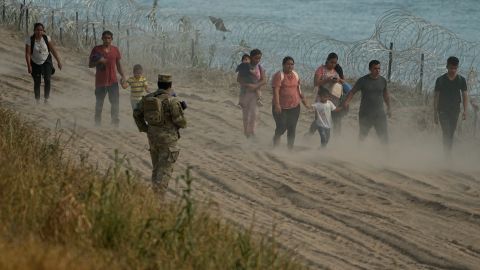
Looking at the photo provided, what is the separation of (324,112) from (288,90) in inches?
24.7

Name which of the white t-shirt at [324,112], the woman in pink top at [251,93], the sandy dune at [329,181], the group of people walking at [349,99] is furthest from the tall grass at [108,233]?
the woman in pink top at [251,93]

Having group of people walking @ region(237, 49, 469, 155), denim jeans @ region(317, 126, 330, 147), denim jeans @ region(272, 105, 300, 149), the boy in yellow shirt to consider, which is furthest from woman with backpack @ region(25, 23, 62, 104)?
denim jeans @ region(317, 126, 330, 147)

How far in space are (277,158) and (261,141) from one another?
6.22 ft

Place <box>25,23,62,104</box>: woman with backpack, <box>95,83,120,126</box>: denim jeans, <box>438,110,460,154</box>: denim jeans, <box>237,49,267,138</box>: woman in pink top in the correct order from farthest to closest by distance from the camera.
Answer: <box>25,23,62,104</box>: woman with backpack, <box>95,83,120,126</box>: denim jeans, <box>237,49,267,138</box>: woman in pink top, <box>438,110,460,154</box>: denim jeans

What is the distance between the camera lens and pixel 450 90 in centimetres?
1520

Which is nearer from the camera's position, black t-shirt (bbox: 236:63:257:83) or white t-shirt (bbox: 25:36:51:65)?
black t-shirt (bbox: 236:63:257:83)

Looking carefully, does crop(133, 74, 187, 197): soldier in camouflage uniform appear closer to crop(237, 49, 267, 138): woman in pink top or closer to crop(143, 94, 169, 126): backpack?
crop(143, 94, 169, 126): backpack

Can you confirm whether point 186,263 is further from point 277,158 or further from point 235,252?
point 277,158

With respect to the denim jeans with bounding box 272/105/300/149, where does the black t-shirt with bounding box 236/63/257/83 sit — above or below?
above

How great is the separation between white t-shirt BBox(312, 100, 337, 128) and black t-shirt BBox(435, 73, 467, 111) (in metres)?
1.48

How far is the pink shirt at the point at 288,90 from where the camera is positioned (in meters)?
15.1

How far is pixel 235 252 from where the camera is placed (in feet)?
22.9

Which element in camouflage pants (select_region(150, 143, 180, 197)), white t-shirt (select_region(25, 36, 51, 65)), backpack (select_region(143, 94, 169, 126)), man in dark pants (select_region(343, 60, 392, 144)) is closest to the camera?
backpack (select_region(143, 94, 169, 126))

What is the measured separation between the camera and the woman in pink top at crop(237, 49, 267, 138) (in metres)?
16.1
